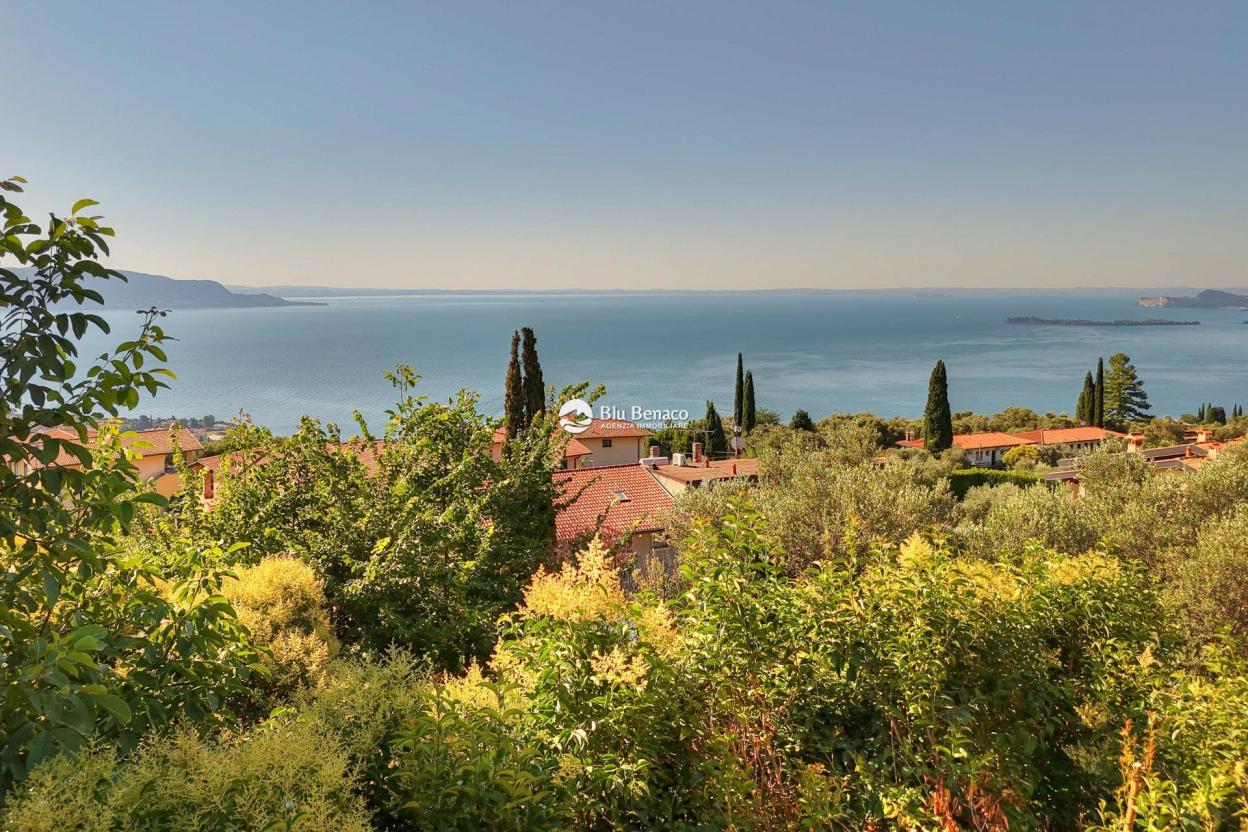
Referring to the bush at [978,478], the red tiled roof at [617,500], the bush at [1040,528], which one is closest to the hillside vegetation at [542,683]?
the bush at [1040,528]

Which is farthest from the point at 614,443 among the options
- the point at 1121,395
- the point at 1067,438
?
the point at 1121,395

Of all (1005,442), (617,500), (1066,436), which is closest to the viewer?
(617,500)

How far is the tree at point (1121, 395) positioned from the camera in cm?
5406

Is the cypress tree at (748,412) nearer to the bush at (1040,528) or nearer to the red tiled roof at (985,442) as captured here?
the red tiled roof at (985,442)

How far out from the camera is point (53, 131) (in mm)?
9148

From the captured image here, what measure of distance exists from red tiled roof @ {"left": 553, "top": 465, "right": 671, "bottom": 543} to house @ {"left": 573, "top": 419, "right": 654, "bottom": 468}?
39.3ft

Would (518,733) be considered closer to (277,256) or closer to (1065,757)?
(1065,757)

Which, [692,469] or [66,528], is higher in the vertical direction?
[66,528]

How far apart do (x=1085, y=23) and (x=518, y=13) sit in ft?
57.3

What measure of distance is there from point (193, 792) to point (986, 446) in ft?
147

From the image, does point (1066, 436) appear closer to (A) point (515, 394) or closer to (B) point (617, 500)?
(B) point (617, 500)

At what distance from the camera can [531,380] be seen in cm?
1764

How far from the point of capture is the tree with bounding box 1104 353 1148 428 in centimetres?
5406

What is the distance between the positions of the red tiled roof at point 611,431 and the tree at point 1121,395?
4147 centimetres
